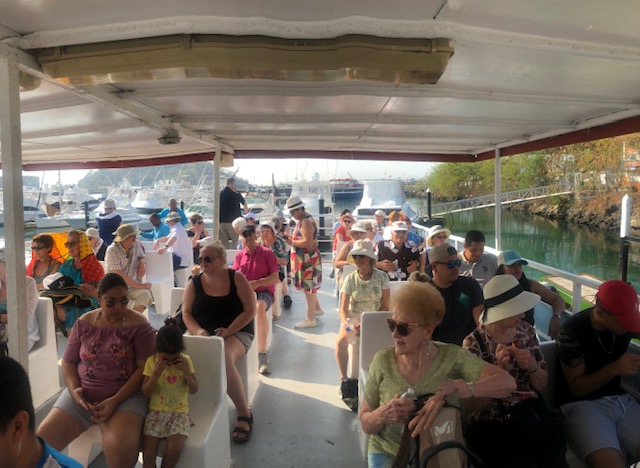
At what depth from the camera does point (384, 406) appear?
1.51m

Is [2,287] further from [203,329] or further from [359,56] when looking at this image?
[359,56]

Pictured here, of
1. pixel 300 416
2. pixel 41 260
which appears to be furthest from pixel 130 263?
pixel 300 416

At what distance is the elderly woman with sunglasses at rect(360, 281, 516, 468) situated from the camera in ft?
4.95

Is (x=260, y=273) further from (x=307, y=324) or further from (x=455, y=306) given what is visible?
(x=455, y=306)

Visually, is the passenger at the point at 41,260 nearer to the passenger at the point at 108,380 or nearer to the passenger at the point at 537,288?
the passenger at the point at 108,380

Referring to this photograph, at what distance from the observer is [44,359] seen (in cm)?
278

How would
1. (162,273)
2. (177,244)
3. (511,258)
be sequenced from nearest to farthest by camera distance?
(511,258), (162,273), (177,244)

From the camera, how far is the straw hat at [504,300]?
1.73 meters

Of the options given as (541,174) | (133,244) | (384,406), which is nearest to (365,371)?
(384,406)

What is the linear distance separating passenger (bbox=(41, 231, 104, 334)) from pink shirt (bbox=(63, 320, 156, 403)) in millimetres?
1420

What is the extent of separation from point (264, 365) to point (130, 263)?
1631 mm

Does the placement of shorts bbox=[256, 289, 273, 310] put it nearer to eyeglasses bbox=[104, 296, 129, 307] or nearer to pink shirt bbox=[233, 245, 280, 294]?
pink shirt bbox=[233, 245, 280, 294]

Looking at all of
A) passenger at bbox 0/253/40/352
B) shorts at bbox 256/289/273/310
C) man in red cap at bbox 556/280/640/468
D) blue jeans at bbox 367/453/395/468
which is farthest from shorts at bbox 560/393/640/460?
passenger at bbox 0/253/40/352

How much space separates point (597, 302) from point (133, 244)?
3643mm
